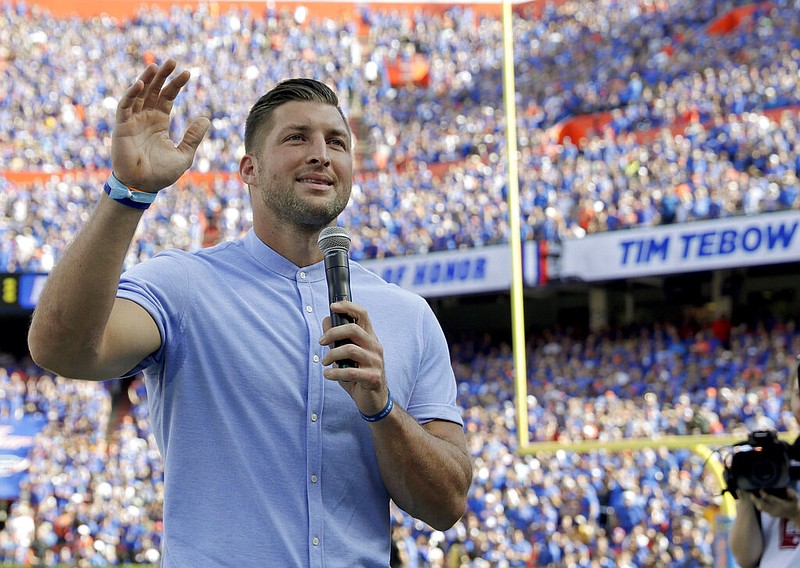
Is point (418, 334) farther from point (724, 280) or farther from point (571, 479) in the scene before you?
point (724, 280)

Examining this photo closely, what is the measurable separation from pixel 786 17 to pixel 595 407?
29.7ft

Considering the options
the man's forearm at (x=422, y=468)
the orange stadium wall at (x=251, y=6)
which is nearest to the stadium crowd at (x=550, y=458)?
the man's forearm at (x=422, y=468)

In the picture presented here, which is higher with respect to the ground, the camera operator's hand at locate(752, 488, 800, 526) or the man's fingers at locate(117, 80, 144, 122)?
the man's fingers at locate(117, 80, 144, 122)

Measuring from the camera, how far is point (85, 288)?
1.50 m

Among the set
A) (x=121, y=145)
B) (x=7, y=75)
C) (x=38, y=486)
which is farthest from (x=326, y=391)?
(x=7, y=75)

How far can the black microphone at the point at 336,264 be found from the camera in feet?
5.38

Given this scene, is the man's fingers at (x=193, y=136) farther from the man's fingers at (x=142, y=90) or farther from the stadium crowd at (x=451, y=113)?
the stadium crowd at (x=451, y=113)

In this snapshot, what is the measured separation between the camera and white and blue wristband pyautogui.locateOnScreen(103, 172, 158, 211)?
1.52 meters

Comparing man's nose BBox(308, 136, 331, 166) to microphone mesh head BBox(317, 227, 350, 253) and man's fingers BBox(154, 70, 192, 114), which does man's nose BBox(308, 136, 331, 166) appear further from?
man's fingers BBox(154, 70, 192, 114)

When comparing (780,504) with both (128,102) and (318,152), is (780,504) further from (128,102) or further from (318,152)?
(128,102)

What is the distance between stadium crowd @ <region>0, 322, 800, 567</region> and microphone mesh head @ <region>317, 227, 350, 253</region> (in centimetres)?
585

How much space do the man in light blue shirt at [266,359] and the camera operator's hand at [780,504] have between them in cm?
99

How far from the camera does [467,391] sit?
54.2 ft

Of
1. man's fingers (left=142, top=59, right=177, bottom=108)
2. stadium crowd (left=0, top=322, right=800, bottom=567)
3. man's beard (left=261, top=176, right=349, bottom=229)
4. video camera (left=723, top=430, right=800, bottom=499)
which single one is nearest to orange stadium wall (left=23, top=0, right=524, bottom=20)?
stadium crowd (left=0, top=322, right=800, bottom=567)
